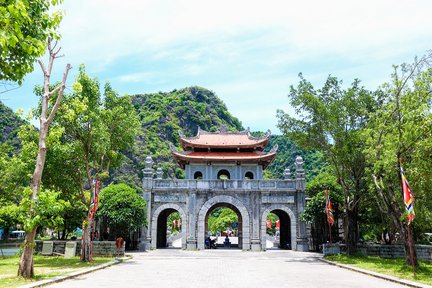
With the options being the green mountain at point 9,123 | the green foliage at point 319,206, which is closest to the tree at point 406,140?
the green foliage at point 319,206

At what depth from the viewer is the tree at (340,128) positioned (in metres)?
22.5

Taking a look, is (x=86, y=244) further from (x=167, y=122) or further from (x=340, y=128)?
(x=167, y=122)

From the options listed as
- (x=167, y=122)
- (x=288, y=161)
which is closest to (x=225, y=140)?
(x=167, y=122)

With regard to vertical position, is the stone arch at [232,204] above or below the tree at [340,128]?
below

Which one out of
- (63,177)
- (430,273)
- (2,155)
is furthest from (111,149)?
(430,273)

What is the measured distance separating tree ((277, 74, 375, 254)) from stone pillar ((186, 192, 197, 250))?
10875 mm

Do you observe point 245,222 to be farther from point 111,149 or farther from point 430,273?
point 430,273

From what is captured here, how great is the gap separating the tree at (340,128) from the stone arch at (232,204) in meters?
8.88

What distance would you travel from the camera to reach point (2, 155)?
27.0 m

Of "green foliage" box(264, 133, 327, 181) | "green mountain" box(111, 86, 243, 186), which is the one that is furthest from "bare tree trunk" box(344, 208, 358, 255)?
"green mountain" box(111, 86, 243, 186)

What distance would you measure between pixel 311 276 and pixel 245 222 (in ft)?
54.8

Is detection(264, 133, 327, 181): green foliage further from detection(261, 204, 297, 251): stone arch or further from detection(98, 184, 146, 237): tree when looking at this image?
detection(98, 184, 146, 237): tree

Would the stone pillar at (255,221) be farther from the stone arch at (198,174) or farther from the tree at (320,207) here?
the stone arch at (198,174)

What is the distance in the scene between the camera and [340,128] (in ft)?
74.9
